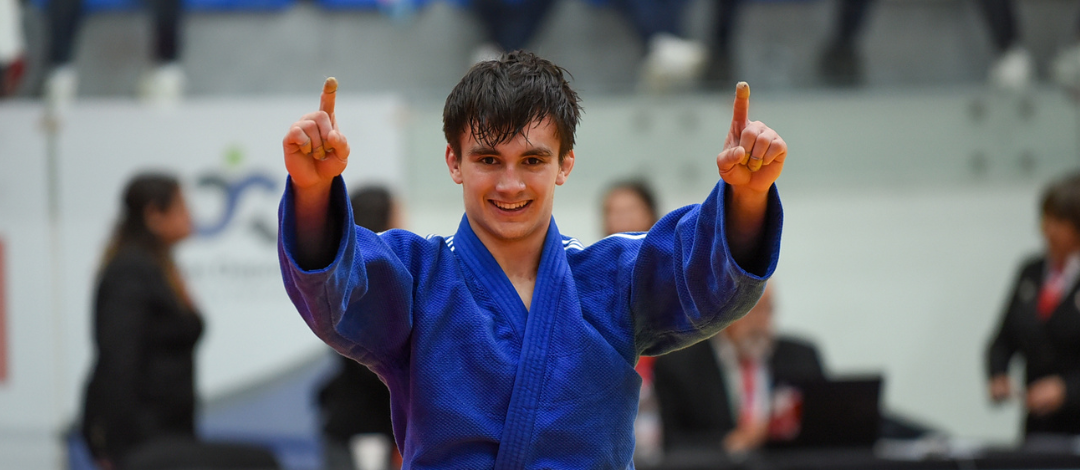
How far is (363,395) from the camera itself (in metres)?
3.17

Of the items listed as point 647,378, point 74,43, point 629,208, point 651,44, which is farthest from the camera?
point 74,43

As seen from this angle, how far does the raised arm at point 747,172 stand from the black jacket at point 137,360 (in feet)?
8.37

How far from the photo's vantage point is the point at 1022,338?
3.90 meters

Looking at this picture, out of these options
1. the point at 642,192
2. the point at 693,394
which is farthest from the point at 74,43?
the point at 693,394

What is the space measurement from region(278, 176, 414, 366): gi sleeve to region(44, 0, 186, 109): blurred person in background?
4.13 metres

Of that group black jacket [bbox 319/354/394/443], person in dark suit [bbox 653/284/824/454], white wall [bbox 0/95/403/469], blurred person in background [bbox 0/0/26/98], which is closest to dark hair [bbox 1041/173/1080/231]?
person in dark suit [bbox 653/284/824/454]

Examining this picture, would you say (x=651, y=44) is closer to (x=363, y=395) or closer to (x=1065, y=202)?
(x=1065, y=202)

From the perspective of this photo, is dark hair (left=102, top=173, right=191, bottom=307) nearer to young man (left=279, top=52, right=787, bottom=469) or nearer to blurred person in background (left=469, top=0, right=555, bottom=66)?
blurred person in background (left=469, top=0, right=555, bottom=66)

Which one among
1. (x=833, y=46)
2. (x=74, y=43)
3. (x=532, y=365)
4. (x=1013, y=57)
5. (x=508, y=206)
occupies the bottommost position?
(x=532, y=365)

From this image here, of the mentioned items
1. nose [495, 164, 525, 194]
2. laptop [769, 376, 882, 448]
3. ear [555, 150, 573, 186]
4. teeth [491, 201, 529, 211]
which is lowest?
laptop [769, 376, 882, 448]

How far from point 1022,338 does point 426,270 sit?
3265 mm

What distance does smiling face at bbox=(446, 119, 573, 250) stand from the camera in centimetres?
131

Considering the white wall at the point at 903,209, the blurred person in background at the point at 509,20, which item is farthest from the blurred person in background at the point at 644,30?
the white wall at the point at 903,209

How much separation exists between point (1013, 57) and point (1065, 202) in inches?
71.3
